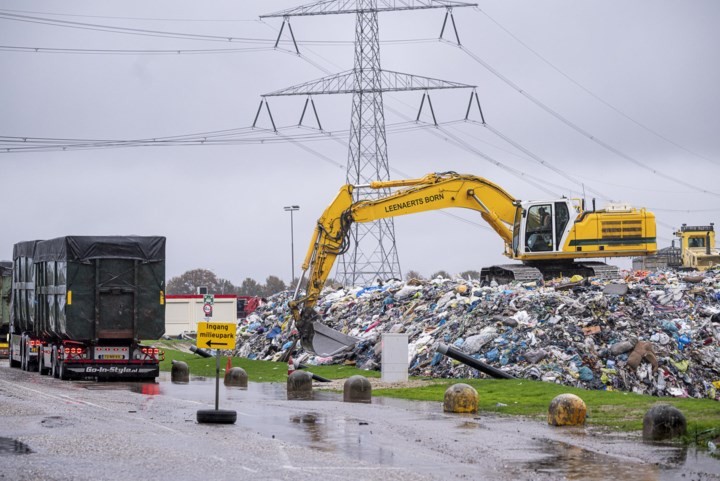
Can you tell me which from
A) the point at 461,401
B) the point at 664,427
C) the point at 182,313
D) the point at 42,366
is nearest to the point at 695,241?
the point at 182,313

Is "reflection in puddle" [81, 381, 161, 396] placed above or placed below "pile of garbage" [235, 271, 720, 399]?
below

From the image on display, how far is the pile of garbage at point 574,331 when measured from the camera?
29.9 metres

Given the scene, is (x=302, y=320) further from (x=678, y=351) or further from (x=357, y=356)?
(x=678, y=351)

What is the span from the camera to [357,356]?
1484 inches

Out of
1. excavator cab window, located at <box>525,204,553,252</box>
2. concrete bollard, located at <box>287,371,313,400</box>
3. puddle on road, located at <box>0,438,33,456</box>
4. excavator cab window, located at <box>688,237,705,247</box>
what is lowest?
puddle on road, located at <box>0,438,33,456</box>

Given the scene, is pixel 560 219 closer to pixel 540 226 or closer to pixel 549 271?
pixel 540 226

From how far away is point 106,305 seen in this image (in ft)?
107

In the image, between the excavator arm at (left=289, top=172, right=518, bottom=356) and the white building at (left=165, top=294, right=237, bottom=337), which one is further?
the white building at (left=165, top=294, right=237, bottom=337)

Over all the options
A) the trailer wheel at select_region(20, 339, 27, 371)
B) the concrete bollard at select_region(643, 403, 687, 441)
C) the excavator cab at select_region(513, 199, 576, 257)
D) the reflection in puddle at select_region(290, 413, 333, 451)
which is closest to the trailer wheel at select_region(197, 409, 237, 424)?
the reflection in puddle at select_region(290, 413, 333, 451)

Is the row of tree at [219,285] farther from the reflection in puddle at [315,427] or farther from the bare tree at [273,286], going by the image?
the reflection in puddle at [315,427]

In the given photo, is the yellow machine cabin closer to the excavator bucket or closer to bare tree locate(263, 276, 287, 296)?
the excavator bucket

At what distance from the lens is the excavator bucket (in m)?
37.4

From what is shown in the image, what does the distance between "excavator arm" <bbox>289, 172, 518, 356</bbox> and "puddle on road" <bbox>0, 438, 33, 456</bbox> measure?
66.0ft

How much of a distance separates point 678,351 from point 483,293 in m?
8.80
